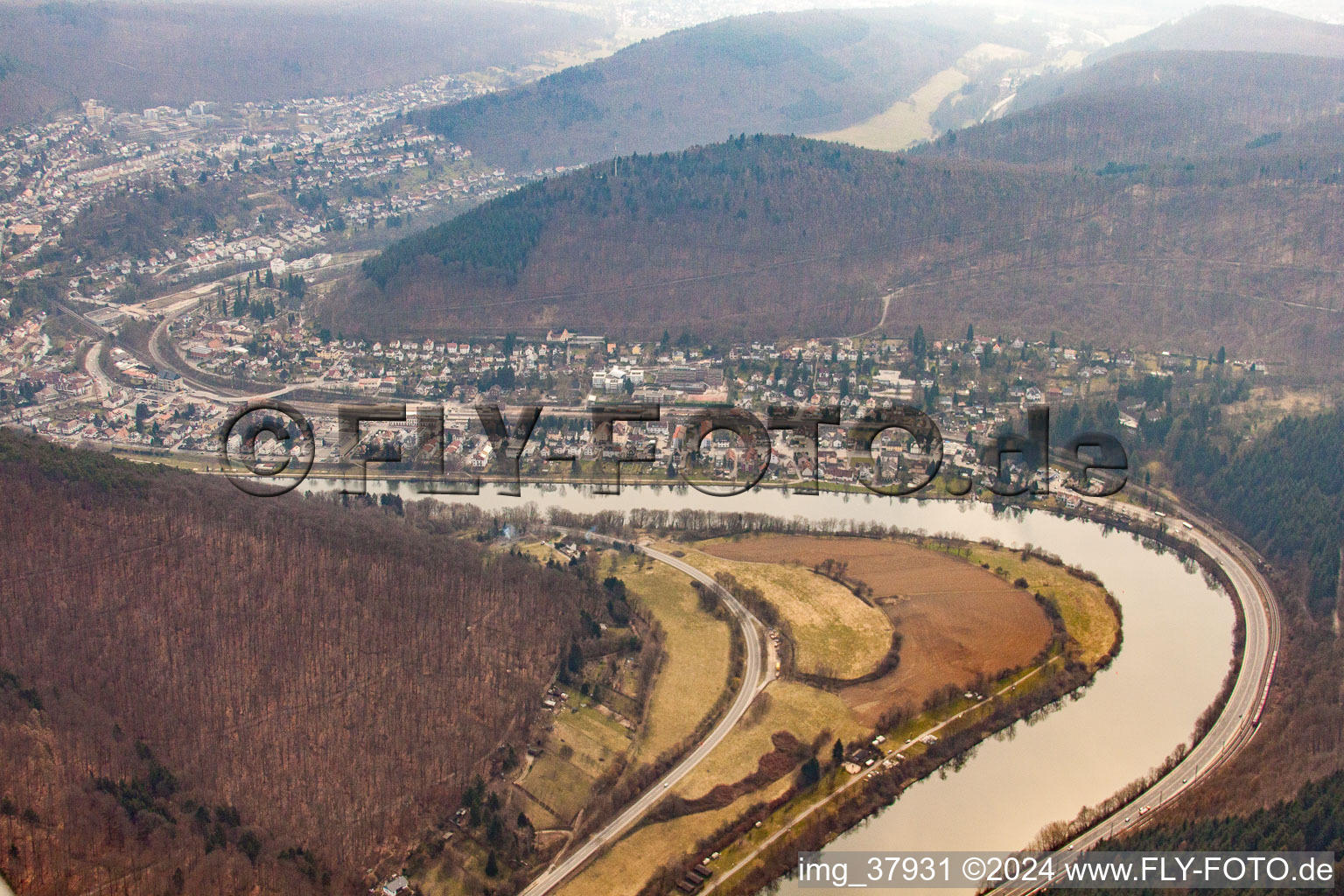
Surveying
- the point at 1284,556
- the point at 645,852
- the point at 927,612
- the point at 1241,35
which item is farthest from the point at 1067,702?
the point at 1241,35

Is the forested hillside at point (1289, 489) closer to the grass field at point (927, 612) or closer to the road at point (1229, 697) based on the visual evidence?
the road at point (1229, 697)

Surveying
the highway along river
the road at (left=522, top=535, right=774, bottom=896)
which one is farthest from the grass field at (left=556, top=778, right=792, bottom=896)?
the highway along river

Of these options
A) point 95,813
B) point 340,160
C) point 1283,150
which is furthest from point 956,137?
point 95,813

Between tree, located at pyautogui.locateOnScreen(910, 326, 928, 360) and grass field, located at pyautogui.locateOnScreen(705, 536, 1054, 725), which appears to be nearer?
grass field, located at pyautogui.locateOnScreen(705, 536, 1054, 725)

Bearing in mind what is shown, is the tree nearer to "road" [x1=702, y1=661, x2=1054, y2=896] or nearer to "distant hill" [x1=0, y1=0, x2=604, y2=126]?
"road" [x1=702, y1=661, x2=1054, y2=896]

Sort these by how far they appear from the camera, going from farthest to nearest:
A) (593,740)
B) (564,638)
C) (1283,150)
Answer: (1283,150) < (564,638) < (593,740)

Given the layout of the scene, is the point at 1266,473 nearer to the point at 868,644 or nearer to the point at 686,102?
the point at 868,644
